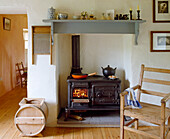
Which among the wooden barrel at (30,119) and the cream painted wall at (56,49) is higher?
the cream painted wall at (56,49)

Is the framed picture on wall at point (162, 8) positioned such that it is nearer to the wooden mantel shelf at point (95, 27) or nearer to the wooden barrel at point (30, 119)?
the wooden mantel shelf at point (95, 27)

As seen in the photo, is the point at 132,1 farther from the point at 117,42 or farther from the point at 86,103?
the point at 86,103

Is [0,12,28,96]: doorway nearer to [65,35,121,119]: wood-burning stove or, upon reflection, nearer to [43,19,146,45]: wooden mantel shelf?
[43,19,146,45]: wooden mantel shelf

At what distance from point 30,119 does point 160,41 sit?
218cm

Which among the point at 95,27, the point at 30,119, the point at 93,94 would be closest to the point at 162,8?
the point at 95,27

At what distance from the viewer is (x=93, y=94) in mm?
2951

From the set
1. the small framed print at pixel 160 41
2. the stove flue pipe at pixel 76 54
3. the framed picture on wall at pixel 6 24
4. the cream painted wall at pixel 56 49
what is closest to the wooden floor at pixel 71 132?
the cream painted wall at pixel 56 49

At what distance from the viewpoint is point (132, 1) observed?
293 cm

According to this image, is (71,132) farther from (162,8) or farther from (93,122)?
(162,8)

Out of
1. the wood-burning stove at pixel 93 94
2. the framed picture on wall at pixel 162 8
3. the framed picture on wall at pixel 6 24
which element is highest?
the framed picture on wall at pixel 6 24

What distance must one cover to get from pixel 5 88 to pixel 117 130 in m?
3.48

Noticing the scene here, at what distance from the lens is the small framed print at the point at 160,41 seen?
2.93 m

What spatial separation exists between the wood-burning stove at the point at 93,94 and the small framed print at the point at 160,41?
0.76 metres

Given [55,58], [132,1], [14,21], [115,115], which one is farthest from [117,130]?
[14,21]
